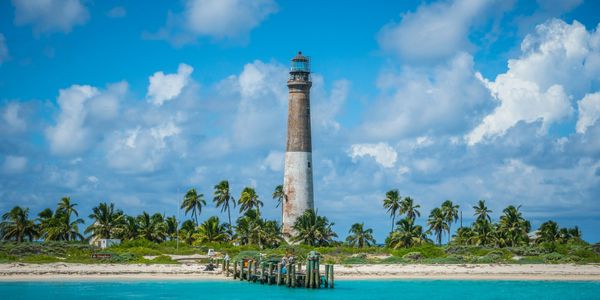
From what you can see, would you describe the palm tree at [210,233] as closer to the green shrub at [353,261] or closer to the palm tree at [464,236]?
the green shrub at [353,261]


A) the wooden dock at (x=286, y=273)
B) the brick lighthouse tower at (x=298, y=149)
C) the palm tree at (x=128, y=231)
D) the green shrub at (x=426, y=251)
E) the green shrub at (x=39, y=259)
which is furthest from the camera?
the palm tree at (x=128, y=231)

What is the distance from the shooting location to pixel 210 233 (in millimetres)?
73562

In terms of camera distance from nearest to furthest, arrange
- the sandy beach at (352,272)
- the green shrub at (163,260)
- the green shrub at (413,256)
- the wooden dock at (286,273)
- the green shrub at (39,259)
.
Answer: the wooden dock at (286,273) → the sandy beach at (352,272) → the green shrub at (39,259) → the green shrub at (163,260) → the green shrub at (413,256)

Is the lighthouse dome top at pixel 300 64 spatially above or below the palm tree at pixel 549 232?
above

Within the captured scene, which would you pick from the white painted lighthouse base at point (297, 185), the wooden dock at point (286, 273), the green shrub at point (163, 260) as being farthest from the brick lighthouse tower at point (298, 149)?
the wooden dock at point (286, 273)

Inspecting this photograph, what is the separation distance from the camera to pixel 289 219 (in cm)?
7012

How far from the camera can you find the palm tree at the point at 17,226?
3036 inches

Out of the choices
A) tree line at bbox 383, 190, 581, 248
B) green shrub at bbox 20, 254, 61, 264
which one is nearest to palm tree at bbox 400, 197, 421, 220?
tree line at bbox 383, 190, 581, 248

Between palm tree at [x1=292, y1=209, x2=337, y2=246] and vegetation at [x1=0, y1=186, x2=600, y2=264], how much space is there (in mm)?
87

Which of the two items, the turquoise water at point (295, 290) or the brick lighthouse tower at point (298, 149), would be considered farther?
the brick lighthouse tower at point (298, 149)

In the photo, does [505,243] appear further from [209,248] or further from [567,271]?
[209,248]

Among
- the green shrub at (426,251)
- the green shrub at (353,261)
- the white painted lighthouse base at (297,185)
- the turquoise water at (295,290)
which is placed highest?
the white painted lighthouse base at (297,185)

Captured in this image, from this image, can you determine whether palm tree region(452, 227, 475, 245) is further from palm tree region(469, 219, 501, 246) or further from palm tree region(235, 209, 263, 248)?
palm tree region(235, 209, 263, 248)

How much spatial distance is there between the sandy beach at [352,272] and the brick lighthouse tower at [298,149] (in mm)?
11223
